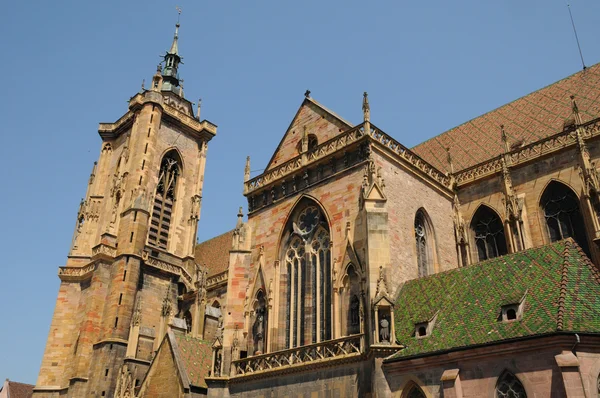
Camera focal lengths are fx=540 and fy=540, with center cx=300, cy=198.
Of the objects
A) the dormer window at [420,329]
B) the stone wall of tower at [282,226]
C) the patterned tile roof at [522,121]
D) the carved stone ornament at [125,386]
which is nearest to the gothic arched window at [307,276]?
the stone wall of tower at [282,226]

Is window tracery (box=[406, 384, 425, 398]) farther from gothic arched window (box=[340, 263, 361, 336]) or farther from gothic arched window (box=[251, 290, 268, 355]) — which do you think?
gothic arched window (box=[251, 290, 268, 355])

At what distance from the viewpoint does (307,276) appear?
18391 millimetres

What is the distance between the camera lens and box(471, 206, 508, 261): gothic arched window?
1983cm

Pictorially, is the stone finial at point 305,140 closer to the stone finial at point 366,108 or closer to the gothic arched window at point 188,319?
the stone finial at point 366,108

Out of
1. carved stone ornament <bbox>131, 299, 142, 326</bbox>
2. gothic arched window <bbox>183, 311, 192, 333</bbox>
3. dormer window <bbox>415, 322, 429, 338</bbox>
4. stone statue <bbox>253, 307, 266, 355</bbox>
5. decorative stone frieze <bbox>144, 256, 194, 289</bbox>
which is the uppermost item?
decorative stone frieze <bbox>144, 256, 194, 289</bbox>

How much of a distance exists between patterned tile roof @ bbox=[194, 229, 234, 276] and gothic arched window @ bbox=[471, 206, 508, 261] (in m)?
17.3

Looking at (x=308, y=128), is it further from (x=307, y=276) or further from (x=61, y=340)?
(x=61, y=340)

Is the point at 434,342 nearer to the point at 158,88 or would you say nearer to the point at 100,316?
the point at 100,316

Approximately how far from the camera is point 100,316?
1118 inches

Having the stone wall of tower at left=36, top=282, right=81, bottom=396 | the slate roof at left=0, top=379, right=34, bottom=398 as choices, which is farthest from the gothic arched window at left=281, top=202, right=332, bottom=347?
the slate roof at left=0, top=379, right=34, bottom=398

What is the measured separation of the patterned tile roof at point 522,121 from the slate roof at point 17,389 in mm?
40157

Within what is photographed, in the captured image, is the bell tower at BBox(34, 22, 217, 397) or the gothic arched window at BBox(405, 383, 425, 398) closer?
the gothic arched window at BBox(405, 383, 425, 398)

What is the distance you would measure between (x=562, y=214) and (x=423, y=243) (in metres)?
4.78

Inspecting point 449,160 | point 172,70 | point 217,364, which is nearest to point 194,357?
point 217,364
